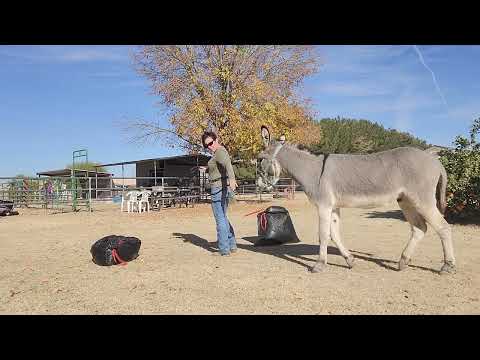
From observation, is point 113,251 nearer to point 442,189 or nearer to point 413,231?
point 413,231

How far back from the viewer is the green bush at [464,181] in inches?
437

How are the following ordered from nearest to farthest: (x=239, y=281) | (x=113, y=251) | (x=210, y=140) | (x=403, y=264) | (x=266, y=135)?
1. (x=239, y=281)
2. (x=403, y=264)
3. (x=113, y=251)
4. (x=266, y=135)
5. (x=210, y=140)

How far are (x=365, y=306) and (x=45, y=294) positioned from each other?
3689 millimetres

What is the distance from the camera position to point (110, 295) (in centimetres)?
473

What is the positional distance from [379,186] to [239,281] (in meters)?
2.31

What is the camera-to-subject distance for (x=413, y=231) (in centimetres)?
588

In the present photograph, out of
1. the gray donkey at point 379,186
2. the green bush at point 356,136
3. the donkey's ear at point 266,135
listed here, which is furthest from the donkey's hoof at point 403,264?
the green bush at point 356,136

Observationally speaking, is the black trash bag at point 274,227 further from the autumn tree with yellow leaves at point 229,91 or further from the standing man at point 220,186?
the autumn tree with yellow leaves at point 229,91

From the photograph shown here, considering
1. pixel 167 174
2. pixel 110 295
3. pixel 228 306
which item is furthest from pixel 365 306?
pixel 167 174

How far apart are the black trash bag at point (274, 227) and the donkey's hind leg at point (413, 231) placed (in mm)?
2815

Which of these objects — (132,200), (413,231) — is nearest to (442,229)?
(413,231)

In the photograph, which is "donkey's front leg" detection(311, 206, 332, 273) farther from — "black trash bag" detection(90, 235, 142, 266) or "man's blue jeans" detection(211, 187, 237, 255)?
"black trash bag" detection(90, 235, 142, 266)

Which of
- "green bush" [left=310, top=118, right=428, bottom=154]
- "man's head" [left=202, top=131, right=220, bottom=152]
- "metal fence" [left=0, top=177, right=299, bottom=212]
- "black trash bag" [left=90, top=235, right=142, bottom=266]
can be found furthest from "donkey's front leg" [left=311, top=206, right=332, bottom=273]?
"green bush" [left=310, top=118, right=428, bottom=154]

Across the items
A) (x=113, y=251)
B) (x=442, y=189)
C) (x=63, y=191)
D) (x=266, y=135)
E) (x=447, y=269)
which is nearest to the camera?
(x=447, y=269)
